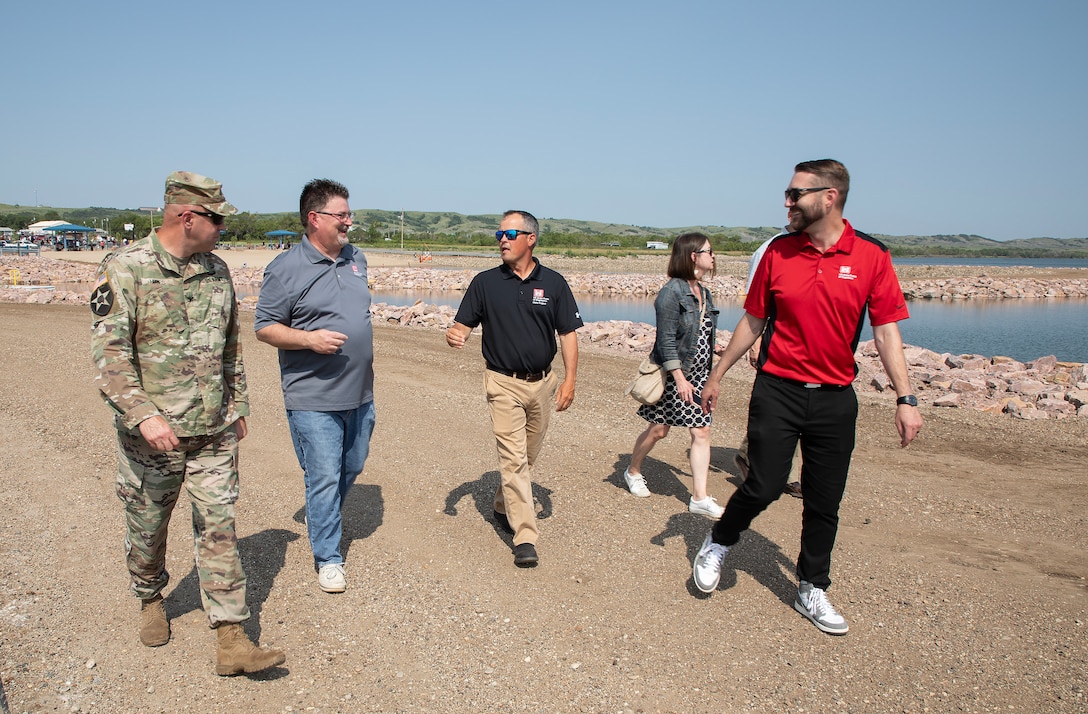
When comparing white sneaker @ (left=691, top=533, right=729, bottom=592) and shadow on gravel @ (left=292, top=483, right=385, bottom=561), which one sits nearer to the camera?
white sneaker @ (left=691, top=533, right=729, bottom=592)

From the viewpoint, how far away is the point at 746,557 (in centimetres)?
473

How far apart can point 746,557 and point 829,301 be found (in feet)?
6.23

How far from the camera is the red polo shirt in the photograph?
365cm

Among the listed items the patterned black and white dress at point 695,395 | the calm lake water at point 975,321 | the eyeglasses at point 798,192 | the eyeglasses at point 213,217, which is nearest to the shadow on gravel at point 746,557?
the patterned black and white dress at point 695,395

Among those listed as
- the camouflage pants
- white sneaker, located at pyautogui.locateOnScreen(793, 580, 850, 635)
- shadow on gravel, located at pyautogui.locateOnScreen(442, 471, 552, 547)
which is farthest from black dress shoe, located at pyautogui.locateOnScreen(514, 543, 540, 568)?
the camouflage pants

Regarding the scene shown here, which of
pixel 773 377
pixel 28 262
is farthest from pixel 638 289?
pixel 773 377

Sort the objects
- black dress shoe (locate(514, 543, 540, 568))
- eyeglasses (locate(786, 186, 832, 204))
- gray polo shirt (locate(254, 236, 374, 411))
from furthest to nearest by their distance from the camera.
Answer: black dress shoe (locate(514, 543, 540, 568))
gray polo shirt (locate(254, 236, 374, 411))
eyeglasses (locate(786, 186, 832, 204))

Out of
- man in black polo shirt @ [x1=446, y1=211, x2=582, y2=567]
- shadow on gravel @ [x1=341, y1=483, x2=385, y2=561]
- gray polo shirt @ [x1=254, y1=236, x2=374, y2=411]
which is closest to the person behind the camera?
gray polo shirt @ [x1=254, y1=236, x2=374, y2=411]

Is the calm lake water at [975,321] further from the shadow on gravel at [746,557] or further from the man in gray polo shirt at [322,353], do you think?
the man in gray polo shirt at [322,353]


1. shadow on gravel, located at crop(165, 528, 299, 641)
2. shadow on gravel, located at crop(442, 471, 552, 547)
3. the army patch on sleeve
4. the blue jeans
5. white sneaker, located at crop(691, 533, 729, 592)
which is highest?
the army patch on sleeve

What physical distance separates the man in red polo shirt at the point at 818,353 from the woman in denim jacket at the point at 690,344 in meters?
1.34

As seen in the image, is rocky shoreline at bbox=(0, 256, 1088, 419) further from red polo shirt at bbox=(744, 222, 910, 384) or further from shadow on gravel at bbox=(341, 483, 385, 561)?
shadow on gravel at bbox=(341, 483, 385, 561)

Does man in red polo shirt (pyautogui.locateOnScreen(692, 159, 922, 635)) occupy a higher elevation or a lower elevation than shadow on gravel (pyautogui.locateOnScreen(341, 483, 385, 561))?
higher

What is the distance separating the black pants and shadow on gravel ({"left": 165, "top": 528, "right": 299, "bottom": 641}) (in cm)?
266
